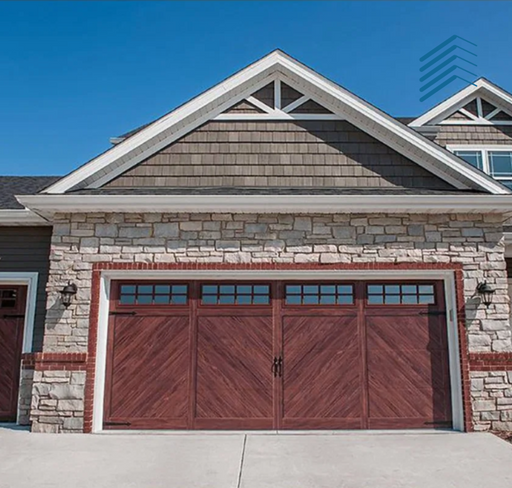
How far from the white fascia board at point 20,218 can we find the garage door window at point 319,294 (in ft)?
14.1

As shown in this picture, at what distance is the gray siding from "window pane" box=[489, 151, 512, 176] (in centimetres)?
914

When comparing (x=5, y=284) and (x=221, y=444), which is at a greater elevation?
(x=5, y=284)

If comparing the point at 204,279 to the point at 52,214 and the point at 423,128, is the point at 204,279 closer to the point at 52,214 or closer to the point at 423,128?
the point at 52,214

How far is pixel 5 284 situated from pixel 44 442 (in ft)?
10.4

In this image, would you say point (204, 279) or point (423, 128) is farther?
point (423, 128)

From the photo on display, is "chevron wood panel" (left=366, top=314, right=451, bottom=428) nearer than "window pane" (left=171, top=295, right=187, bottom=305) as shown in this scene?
Yes

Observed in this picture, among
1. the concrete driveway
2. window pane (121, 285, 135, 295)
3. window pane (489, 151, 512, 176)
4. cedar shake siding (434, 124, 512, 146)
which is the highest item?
cedar shake siding (434, 124, 512, 146)

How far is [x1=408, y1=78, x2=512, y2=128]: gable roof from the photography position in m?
11.3

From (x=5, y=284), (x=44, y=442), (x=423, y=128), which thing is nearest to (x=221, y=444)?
(x=44, y=442)

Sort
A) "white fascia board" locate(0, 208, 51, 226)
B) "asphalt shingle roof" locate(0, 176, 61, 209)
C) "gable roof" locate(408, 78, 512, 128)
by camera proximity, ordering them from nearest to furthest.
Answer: "white fascia board" locate(0, 208, 51, 226)
"asphalt shingle roof" locate(0, 176, 61, 209)
"gable roof" locate(408, 78, 512, 128)

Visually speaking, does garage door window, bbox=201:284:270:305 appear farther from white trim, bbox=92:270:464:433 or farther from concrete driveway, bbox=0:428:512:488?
concrete driveway, bbox=0:428:512:488

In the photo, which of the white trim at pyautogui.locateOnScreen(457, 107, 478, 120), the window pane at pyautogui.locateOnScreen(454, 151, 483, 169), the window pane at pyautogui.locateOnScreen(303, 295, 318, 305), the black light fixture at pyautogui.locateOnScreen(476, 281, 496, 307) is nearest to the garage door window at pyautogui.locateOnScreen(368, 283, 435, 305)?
the black light fixture at pyautogui.locateOnScreen(476, 281, 496, 307)

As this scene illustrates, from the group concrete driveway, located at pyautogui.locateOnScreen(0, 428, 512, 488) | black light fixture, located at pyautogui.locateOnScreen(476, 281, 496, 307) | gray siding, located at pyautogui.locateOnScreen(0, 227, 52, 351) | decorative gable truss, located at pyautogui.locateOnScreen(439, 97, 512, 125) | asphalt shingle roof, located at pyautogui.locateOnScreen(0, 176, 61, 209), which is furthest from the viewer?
decorative gable truss, located at pyautogui.locateOnScreen(439, 97, 512, 125)

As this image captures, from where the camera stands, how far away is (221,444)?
6.74m
